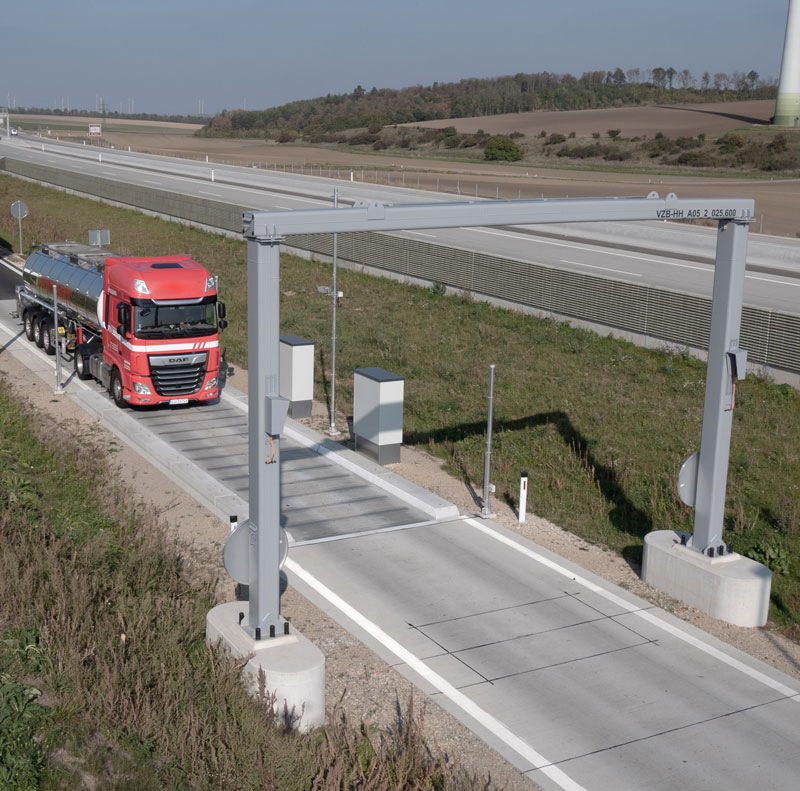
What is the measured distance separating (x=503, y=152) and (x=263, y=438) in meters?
92.1

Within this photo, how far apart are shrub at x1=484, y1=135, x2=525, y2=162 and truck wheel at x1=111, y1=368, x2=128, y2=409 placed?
266 feet

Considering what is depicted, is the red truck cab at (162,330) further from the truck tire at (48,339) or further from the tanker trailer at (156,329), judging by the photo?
the truck tire at (48,339)

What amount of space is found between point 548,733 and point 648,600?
3724 mm

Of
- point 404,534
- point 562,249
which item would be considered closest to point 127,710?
point 404,534

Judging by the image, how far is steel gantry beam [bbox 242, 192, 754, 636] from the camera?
961cm

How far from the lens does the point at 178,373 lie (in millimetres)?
21109

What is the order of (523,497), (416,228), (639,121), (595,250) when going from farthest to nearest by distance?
(639,121), (595,250), (523,497), (416,228)

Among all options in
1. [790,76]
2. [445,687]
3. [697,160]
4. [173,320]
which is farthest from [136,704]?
[790,76]

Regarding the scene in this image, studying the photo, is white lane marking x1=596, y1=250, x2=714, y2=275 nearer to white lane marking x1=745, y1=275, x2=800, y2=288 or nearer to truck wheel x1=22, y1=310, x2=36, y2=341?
white lane marking x1=745, y1=275, x2=800, y2=288

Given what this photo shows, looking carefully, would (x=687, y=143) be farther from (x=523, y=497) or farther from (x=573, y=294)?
(x=523, y=497)

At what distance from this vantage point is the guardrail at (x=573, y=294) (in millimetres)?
22925

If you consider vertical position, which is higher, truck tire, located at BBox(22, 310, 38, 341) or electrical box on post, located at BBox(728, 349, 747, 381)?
electrical box on post, located at BBox(728, 349, 747, 381)

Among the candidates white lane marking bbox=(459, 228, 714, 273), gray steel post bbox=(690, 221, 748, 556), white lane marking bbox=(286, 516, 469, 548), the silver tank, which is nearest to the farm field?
white lane marking bbox=(459, 228, 714, 273)

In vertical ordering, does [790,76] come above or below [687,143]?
above
